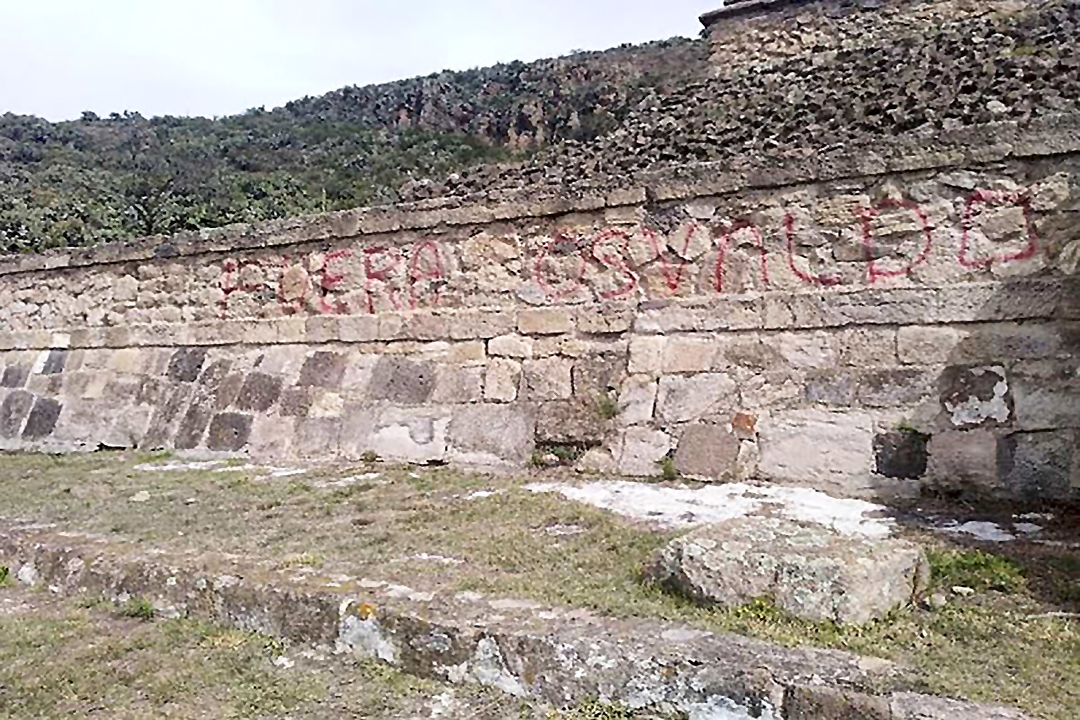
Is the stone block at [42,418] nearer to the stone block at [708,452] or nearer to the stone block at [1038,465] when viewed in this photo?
the stone block at [708,452]

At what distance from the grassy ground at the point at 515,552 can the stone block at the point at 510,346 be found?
81cm

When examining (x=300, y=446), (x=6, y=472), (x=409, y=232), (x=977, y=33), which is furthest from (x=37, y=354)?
(x=977, y=33)

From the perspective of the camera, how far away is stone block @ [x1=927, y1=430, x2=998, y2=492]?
4250mm

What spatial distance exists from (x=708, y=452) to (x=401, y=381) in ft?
6.81

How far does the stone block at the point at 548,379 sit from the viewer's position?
215 inches

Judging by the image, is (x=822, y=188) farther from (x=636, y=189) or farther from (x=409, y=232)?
(x=409, y=232)

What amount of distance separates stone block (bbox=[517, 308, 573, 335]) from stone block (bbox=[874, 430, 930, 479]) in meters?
1.86

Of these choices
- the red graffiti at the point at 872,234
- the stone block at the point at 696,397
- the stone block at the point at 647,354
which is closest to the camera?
the red graffiti at the point at 872,234

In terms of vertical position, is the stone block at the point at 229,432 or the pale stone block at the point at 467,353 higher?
the pale stone block at the point at 467,353

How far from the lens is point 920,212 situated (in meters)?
4.64

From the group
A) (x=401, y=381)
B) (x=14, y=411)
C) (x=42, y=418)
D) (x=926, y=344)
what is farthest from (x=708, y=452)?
(x=14, y=411)

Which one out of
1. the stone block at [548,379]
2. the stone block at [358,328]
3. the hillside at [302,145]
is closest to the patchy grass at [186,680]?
the stone block at [548,379]

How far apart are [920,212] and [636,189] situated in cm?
152

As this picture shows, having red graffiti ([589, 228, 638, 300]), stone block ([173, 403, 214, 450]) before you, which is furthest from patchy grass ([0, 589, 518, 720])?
stone block ([173, 403, 214, 450])
